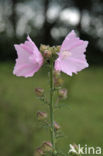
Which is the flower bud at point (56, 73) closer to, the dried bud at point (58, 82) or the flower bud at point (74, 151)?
the dried bud at point (58, 82)

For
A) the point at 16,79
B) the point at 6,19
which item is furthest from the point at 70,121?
the point at 6,19

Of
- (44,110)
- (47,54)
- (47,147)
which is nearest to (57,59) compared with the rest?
(47,54)

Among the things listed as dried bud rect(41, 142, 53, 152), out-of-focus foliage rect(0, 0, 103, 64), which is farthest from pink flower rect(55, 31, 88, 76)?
out-of-focus foliage rect(0, 0, 103, 64)

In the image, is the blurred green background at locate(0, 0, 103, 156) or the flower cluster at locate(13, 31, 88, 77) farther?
the blurred green background at locate(0, 0, 103, 156)

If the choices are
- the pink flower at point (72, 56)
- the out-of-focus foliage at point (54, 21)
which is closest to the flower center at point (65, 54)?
the pink flower at point (72, 56)

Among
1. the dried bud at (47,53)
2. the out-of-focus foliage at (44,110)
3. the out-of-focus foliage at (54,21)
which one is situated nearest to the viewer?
the dried bud at (47,53)

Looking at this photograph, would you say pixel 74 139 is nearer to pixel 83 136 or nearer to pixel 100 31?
pixel 83 136

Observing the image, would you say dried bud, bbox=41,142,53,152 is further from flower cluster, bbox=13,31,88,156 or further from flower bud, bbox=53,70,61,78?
flower bud, bbox=53,70,61,78
